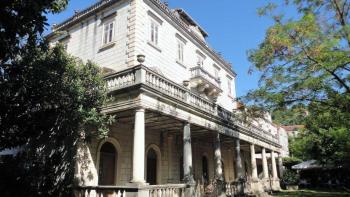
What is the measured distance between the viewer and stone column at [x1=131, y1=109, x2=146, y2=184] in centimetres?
1016

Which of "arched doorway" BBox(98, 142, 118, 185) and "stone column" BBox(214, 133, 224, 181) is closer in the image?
"arched doorway" BBox(98, 142, 118, 185)

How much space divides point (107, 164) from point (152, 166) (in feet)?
10.2

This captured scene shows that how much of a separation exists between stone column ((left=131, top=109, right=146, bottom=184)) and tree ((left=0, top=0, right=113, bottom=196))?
1.17 m

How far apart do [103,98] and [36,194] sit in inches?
165

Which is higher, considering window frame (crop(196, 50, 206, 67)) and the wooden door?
window frame (crop(196, 50, 206, 67))

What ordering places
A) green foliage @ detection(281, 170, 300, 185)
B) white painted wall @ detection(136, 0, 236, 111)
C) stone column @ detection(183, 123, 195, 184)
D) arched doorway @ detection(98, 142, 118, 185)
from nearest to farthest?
stone column @ detection(183, 123, 195, 184) < arched doorway @ detection(98, 142, 118, 185) < white painted wall @ detection(136, 0, 236, 111) < green foliage @ detection(281, 170, 300, 185)

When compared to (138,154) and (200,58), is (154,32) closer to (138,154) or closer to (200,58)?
(200,58)

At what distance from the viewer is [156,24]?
1702cm

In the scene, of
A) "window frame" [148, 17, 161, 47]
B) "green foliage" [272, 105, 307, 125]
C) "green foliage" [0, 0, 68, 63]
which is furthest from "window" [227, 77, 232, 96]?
"green foliage" [0, 0, 68, 63]

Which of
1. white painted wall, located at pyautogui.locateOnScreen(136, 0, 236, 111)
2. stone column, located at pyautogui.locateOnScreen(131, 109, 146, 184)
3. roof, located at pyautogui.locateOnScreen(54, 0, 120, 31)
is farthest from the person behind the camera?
roof, located at pyautogui.locateOnScreen(54, 0, 120, 31)

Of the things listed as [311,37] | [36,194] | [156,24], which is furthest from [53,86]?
[311,37]

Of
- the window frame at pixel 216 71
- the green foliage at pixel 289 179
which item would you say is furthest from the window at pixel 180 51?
the green foliage at pixel 289 179

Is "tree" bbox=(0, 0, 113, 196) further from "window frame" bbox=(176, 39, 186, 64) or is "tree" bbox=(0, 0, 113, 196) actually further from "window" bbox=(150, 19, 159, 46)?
"window frame" bbox=(176, 39, 186, 64)

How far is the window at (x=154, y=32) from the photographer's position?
16.4 meters
